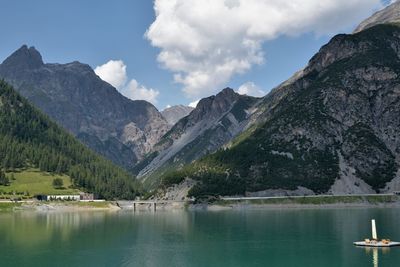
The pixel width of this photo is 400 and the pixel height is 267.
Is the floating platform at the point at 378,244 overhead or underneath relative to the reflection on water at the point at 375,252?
overhead

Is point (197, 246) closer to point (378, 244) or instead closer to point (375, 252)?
point (375, 252)

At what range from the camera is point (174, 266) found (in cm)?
8725

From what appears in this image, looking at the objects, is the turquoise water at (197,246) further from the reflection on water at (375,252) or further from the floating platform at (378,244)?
the floating platform at (378,244)

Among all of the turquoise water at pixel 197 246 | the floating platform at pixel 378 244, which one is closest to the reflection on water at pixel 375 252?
the turquoise water at pixel 197 246

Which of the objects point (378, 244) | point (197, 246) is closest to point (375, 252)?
point (378, 244)

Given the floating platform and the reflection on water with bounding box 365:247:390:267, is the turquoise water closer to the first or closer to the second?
the reflection on water with bounding box 365:247:390:267

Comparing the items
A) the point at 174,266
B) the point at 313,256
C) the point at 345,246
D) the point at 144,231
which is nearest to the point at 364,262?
the point at 313,256

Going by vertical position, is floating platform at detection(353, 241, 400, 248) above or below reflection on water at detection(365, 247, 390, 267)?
above

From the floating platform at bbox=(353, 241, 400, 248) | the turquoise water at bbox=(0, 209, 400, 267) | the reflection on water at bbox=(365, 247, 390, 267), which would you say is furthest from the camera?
the floating platform at bbox=(353, 241, 400, 248)

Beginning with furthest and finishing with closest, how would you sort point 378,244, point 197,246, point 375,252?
point 197,246 < point 378,244 < point 375,252

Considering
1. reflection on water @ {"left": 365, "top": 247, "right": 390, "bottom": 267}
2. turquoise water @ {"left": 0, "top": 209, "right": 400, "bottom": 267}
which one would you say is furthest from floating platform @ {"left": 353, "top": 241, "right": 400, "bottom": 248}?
turquoise water @ {"left": 0, "top": 209, "right": 400, "bottom": 267}

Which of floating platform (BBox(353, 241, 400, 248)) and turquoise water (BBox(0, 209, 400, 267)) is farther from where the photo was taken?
floating platform (BBox(353, 241, 400, 248))

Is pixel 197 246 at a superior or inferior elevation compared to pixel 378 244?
inferior

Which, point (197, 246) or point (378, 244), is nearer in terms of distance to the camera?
point (378, 244)
